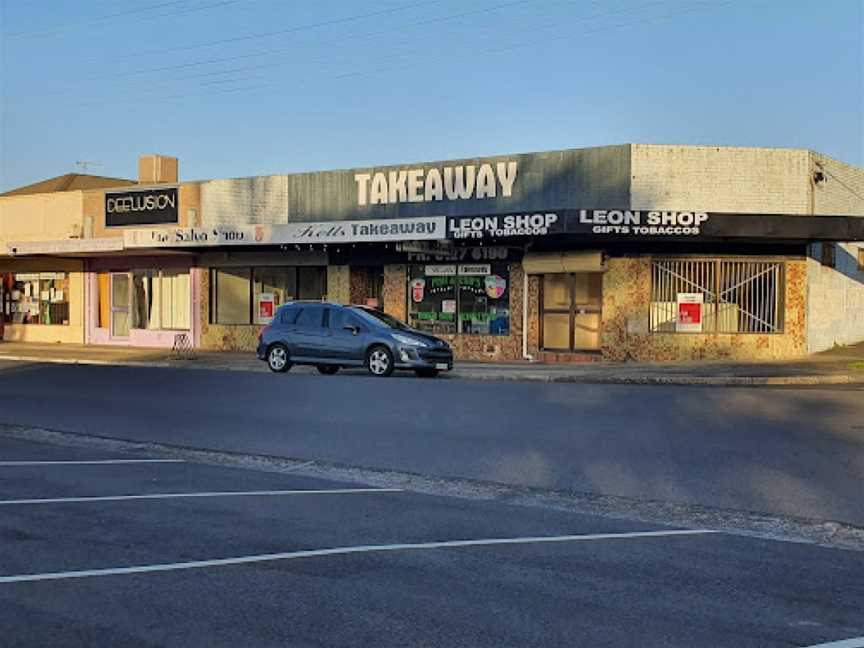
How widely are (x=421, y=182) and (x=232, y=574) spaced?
74.9 feet

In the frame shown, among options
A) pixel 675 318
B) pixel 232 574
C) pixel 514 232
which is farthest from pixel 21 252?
pixel 232 574

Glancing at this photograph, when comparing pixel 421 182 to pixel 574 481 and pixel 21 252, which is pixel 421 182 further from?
pixel 574 481

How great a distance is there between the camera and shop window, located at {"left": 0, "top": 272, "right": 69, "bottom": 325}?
38119 millimetres

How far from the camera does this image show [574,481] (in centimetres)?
982

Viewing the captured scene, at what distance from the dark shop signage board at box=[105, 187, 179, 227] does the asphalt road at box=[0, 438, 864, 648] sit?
84.4ft

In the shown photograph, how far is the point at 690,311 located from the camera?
2547 cm

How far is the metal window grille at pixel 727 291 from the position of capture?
25.5 metres

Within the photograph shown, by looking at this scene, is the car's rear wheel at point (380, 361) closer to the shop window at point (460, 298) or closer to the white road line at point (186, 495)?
the shop window at point (460, 298)

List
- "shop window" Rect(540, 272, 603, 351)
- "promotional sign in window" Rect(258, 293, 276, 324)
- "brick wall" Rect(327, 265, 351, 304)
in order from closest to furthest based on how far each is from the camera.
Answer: "shop window" Rect(540, 272, 603, 351) → "brick wall" Rect(327, 265, 351, 304) → "promotional sign in window" Rect(258, 293, 276, 324)

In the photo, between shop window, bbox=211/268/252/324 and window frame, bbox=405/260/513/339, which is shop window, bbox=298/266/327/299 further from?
window frame, bbox=405/260/513/339

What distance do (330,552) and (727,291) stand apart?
67.6ft

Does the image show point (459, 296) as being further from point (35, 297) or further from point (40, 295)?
point (35, 297)

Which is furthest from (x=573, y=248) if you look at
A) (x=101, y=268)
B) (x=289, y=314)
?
(x=101, y=268)

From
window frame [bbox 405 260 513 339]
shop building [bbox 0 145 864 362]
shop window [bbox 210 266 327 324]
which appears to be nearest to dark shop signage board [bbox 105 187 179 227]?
shop building [bbox 0 145 864 362]
